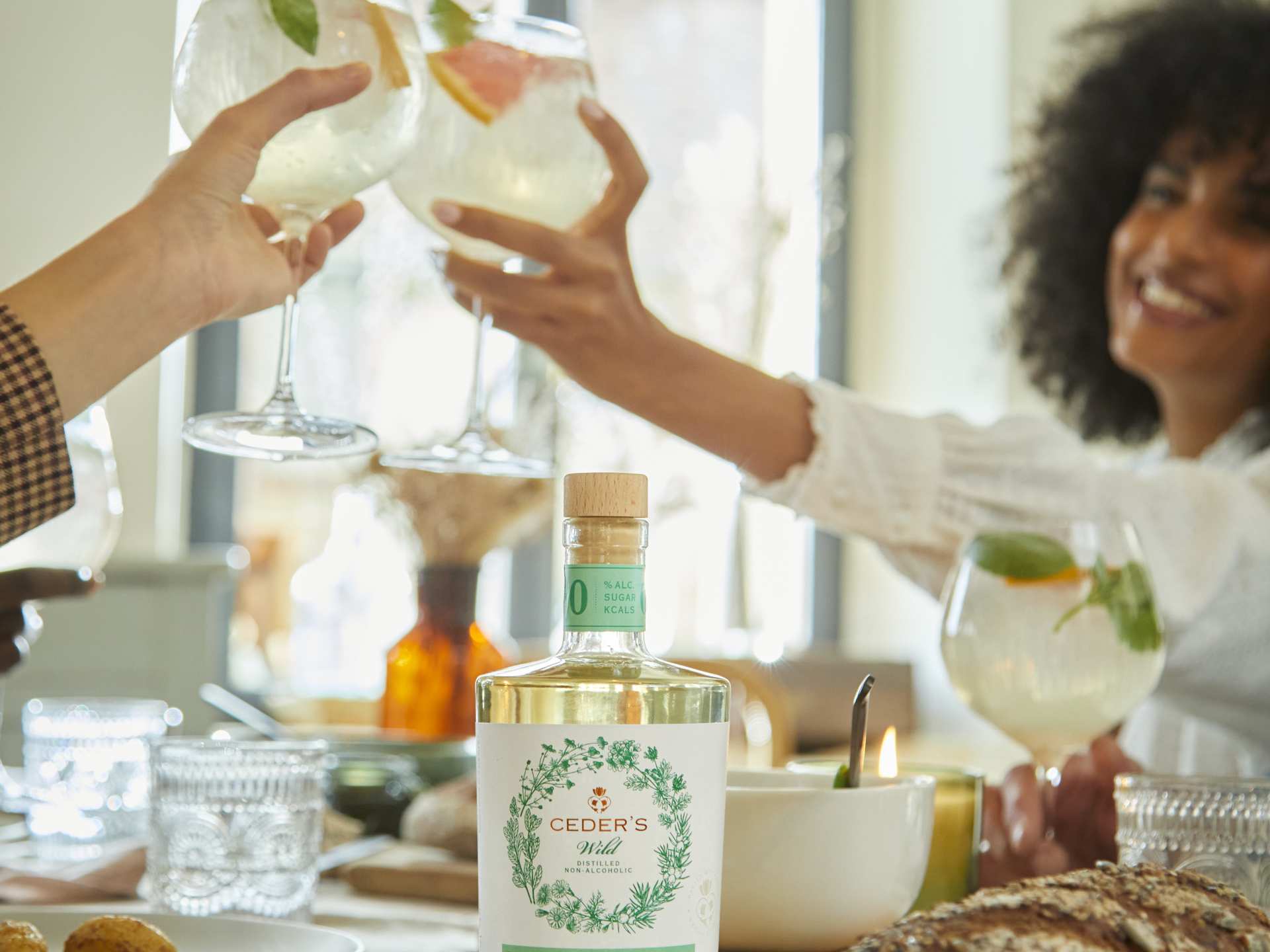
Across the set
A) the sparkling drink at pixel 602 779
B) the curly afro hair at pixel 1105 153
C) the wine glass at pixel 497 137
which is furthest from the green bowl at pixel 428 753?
the curly afro hair at pixel 1105 153

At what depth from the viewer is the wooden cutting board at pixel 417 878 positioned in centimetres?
91

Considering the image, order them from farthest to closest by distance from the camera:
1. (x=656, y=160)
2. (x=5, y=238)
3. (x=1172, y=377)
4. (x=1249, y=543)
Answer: (x=656, y=160) < (x=1172, y=377) < (x=1249, y=543) < (x=5, y=238)

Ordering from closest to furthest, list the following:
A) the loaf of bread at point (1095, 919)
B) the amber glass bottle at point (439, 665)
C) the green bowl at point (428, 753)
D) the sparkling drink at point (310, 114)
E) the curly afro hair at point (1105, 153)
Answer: the loaf of bread at point (1095, 919) → the sparkling drink at point (310, 114) → the green bowl at point (428, 753) → the amber glass bottle at point (439, 665) → the curly afro hair at point (1105, 153)

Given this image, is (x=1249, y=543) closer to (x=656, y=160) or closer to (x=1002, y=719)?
(x=1002, y=719)

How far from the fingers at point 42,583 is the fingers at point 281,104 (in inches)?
15.1

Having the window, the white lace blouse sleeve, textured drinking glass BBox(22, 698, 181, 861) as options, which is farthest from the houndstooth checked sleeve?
the window

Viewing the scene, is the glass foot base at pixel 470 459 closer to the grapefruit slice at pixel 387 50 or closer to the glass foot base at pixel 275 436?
the glass foot base at pixel 275 436

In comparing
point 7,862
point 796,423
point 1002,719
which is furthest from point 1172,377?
point 7,862

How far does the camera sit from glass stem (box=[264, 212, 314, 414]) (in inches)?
32.0

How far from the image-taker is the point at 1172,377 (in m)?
1.98

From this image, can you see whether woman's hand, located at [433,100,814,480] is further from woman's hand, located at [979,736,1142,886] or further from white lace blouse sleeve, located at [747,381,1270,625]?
woman's hand, located at [979,736,1142,886]

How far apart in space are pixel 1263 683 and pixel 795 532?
302cm

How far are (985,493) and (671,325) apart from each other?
9.87ft

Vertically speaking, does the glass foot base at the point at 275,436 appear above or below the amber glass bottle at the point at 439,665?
above
